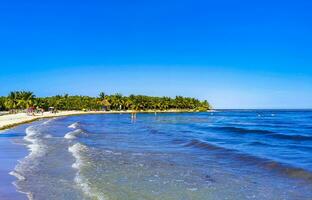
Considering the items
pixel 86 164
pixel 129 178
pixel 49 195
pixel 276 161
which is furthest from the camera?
pixel 276 161

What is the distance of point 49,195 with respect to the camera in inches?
447

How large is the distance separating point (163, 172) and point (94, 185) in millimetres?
4136

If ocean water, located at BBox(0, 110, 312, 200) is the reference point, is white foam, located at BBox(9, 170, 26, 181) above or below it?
above

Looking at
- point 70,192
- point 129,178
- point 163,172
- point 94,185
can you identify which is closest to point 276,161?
point 163,172

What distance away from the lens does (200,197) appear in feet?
38.9

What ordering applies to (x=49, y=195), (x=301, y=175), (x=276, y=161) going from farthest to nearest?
(x=276, y=161) < (x=301, y=175) < (x=49, y=195)

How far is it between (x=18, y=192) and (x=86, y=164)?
266 inches

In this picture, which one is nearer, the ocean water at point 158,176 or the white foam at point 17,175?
the ocean water at point 158,176

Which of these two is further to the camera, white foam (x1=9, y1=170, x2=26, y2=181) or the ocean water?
white foam (x1=9, y1=170, x2=26, y2=181)

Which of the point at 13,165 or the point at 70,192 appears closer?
the point at 70,192

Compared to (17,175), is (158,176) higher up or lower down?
lower down

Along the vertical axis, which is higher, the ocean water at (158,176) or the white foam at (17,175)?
the white foam at (17,175)

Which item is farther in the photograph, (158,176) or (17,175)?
(158,176)

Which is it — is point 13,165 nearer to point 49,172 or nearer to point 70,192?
point 49,172
